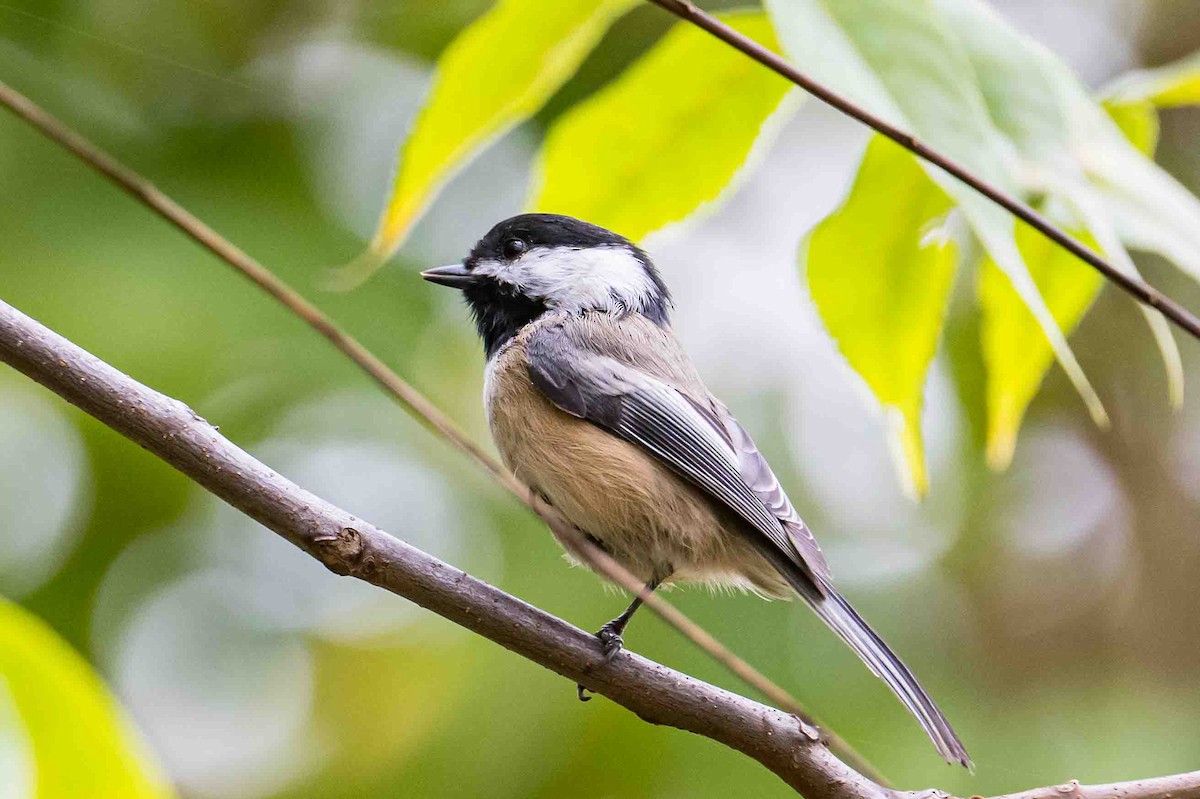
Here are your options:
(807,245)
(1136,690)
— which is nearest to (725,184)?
(807,245)

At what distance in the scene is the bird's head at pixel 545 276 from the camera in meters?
1.89

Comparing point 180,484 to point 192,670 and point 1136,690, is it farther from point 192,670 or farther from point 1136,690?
point 1136,690

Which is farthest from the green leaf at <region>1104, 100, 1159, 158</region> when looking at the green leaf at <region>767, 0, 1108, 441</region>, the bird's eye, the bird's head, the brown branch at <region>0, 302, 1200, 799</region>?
the bird's eye

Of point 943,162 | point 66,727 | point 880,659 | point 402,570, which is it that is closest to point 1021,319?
point 943,162

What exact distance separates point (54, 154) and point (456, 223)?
0.99 meters

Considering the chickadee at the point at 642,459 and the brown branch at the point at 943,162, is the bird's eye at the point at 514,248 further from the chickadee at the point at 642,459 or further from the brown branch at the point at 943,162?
the brown branch at the point at 943,162

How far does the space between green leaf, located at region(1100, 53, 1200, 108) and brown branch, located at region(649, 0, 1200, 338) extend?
1.03 feet

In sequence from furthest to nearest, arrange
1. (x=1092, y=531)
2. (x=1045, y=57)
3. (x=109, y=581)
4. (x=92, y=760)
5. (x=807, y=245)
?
1. (x=1092, y=531)
2. (x=109, y=581)
3. (x=807, y=245)
4. (x=1045, y=57)
5. (x=92, y=760)

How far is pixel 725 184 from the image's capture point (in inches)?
44.3

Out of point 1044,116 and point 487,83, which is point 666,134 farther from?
point 1044,116

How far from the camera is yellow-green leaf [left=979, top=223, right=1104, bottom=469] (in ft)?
3.62

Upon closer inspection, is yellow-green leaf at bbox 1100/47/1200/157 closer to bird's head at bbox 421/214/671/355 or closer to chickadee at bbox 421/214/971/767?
chickadee at bbox 421/214/971/767

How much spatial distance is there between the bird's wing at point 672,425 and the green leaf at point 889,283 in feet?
1.57

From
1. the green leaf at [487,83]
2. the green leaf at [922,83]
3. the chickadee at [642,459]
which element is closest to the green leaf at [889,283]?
the green leaf at [922,83]
